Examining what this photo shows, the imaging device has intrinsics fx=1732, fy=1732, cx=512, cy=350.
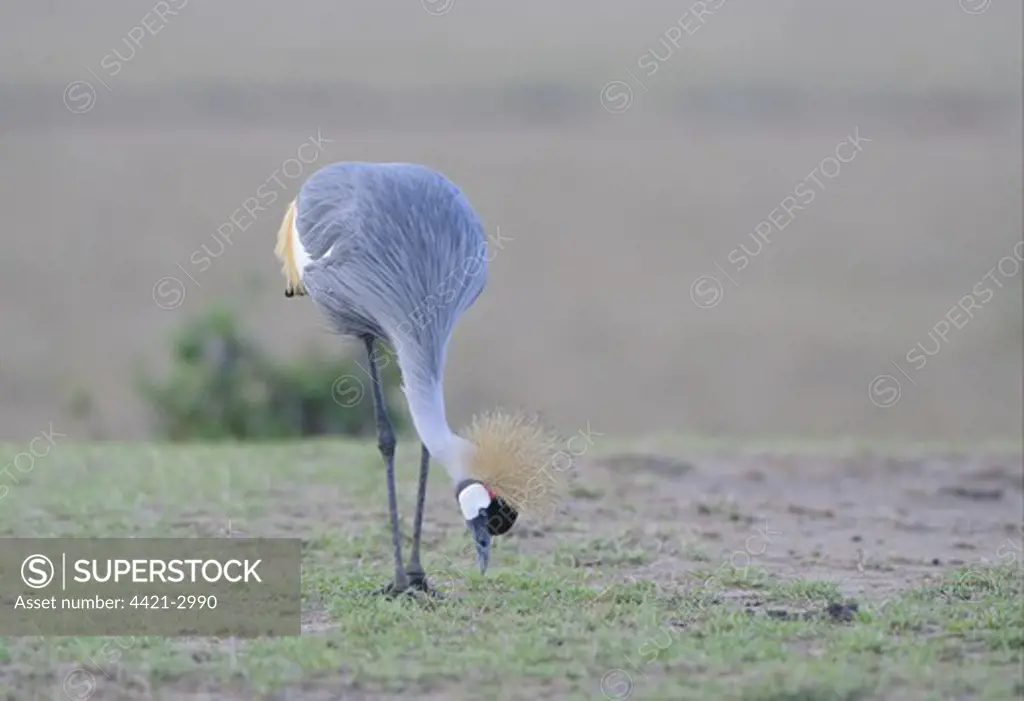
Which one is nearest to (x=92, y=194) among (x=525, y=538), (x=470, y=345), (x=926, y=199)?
(x=470, y=345)

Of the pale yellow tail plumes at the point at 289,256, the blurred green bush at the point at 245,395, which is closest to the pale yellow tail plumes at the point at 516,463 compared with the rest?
the pale yellow tail plumes at the point at 289,256

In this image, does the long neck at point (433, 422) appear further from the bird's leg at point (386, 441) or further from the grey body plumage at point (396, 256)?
the bird's leg at point (386, 441)

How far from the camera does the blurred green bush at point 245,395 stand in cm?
1377

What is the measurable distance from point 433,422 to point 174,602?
1439 millimetres

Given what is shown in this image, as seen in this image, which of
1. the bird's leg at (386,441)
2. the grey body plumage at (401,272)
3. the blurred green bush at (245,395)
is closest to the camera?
the grey body plumage at (401,272)

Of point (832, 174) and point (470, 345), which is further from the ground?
point (832, 174)

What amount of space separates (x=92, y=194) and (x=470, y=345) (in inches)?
286

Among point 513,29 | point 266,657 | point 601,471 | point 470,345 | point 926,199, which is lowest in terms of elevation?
point 266,657

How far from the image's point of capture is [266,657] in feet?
21.6

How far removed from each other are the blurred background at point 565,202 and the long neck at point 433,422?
1140 mm

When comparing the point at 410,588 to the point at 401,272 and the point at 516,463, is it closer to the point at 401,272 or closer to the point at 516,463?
the point at 516,463

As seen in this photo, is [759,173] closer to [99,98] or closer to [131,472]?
[99,98]

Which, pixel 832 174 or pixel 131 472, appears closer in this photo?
pixel 131 472

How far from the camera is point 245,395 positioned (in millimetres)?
13820
